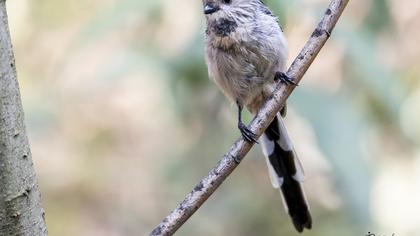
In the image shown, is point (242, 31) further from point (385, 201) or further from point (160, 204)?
point (160, 204)

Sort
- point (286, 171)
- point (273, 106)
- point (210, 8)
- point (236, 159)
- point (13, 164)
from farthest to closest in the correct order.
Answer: point (286, 171)
point (210, 8)
point (273, 106)
point (236, 159)
point (13, 164)

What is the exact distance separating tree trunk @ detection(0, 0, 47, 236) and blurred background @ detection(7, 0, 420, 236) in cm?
111

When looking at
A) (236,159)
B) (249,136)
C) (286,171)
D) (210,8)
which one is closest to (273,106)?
(249,136)

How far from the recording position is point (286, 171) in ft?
11.0

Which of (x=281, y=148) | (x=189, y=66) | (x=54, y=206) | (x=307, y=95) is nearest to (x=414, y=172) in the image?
(x=281, y=148)

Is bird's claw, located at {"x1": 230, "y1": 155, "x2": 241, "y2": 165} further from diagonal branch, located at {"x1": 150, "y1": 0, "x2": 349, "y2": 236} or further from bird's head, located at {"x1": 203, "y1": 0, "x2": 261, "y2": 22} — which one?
bird's head, located at {"x1": 203, "y1": 0, "x2": 261, "y2": 22}

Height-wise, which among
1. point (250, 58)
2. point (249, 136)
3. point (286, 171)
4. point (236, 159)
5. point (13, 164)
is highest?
point (250, 58)

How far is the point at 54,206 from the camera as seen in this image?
15.0 feet

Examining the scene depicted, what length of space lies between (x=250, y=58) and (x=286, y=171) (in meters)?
0.58

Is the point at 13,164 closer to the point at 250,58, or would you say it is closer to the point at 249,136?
the point at 249,136

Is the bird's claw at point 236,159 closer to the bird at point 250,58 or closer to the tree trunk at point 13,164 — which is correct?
the tree trunk at point 13,164

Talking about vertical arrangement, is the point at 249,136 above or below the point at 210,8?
below

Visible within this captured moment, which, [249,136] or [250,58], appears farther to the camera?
[250,58]

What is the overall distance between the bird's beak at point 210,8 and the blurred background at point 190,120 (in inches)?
1.9
